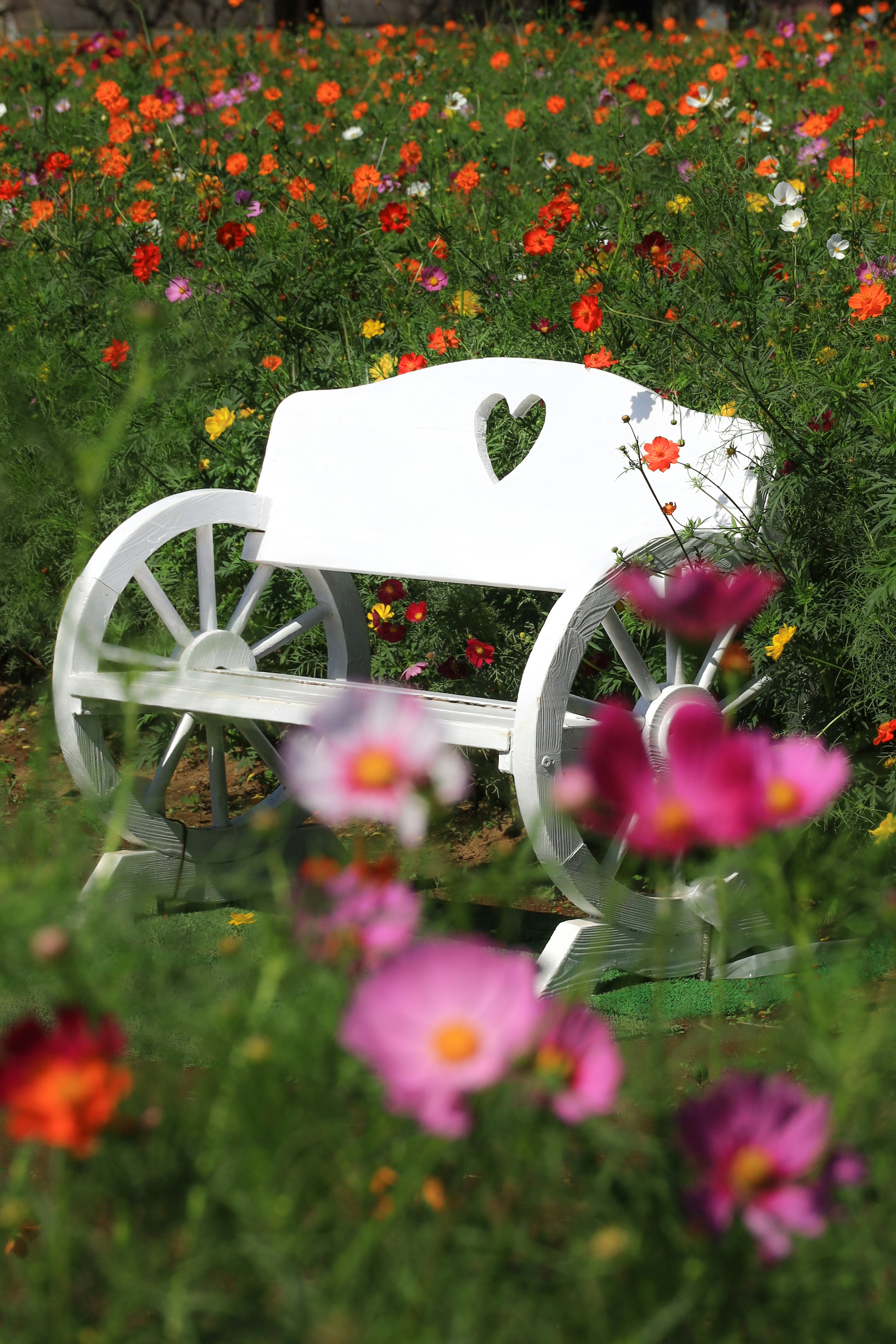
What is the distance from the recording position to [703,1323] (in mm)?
815

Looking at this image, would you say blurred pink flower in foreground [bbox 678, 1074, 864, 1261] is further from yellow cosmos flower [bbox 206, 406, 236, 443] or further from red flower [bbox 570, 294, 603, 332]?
yellow cosmos flower [bbox 206, 406, 236, 443]

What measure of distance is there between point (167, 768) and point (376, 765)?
1674mm

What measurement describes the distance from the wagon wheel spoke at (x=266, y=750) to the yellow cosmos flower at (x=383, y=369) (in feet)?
2.74

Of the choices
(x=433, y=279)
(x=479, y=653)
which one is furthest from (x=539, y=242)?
(x=479, y=653)

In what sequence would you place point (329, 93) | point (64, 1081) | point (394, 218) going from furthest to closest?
point (329, 93) < point (394, 218) < point (64, 1081)

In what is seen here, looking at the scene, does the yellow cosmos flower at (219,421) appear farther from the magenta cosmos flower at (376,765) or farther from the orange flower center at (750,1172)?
the orange flower center at (750,1172)

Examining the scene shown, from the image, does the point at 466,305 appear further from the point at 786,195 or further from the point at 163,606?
the point at 163,606

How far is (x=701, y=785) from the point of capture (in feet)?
2.44

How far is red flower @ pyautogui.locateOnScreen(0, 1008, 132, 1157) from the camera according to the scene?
2.17ft

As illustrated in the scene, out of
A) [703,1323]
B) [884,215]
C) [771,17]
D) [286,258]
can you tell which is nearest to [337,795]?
[703,1323]

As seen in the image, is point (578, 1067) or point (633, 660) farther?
point (633, 660)

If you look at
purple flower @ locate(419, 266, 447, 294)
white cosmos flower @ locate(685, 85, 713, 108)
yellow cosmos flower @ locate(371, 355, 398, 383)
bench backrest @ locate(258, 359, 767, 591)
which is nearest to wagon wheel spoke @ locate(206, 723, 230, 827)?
bench backrest @ locate(258, 359, 767, 591)

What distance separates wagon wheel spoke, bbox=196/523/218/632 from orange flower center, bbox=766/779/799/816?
1839 mm

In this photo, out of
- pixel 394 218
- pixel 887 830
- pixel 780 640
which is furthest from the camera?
pixel 394 218
